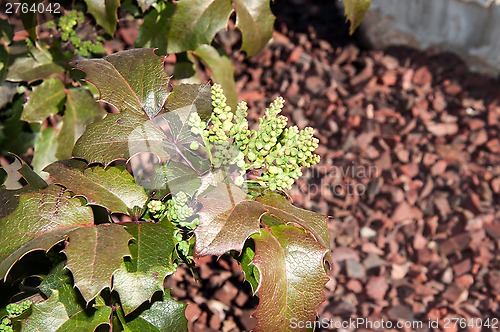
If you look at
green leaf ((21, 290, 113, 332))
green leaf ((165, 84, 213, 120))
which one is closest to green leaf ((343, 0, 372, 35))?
green leaf ((165, 84, 213, 120))

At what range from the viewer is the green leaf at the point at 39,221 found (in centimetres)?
112

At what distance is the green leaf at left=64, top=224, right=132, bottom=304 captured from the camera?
1.06 metres

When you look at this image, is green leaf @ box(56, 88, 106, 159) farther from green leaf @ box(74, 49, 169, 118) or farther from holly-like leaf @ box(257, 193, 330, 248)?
holly-like leaf @ box(257, 193, 330, 248)

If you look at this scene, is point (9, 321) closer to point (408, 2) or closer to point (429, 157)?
point (429, 157)

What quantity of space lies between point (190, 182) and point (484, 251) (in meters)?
1.59

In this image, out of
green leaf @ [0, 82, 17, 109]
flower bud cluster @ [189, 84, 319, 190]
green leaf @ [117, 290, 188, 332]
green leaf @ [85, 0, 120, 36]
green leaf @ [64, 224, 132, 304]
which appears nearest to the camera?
green leaf @ [64, 224, 132, 304]

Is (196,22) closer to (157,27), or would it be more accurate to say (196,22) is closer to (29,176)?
(157,27)

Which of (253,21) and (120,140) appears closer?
(120,140)

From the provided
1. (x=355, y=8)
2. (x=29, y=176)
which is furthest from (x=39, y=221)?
(x=355, y=8)

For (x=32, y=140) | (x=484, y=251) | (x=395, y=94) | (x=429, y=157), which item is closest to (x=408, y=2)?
(x=395, y=94)

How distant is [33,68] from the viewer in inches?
71.5

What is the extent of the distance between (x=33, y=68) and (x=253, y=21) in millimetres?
685

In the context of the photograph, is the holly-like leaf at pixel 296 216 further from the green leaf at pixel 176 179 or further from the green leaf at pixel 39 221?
the green leaf at pixel 39 221

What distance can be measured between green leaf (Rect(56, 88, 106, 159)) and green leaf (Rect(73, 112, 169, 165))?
0.61 meters
